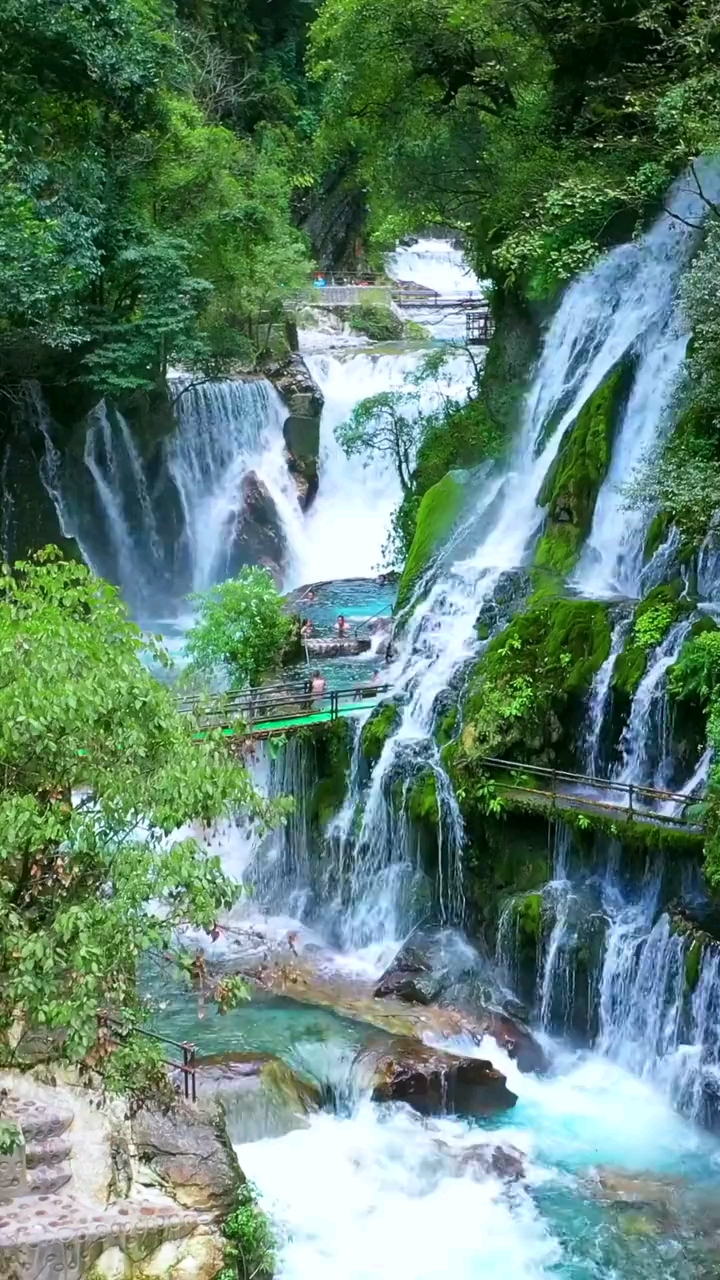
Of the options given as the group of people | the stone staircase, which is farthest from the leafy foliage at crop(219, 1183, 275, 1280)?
the group of people

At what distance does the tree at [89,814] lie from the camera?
6055 millimetres

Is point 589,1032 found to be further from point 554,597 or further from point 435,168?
point 435,168

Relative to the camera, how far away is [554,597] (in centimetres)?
1513

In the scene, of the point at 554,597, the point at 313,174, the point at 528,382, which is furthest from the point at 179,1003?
the point at 313,174

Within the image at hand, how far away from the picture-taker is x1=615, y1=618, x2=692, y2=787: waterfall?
41.8 feet

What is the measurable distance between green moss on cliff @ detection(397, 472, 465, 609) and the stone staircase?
1093cm

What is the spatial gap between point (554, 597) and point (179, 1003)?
6834mm

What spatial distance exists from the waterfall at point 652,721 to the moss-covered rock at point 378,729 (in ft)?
10.9

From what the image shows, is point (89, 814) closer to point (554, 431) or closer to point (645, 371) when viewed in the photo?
point (645, 371)

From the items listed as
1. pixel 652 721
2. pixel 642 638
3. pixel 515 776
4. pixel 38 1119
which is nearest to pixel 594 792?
pixel 515 776

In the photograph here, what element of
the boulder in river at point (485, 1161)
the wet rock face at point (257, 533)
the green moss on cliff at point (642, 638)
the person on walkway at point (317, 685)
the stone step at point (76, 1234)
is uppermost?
the wet rock face at point (257, 533)

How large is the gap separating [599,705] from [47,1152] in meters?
7.85

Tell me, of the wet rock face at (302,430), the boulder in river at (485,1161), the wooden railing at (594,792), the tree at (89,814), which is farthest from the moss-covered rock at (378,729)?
the wet rock face at (302,430)

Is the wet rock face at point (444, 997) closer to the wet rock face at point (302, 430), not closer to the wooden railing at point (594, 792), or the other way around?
the wooden railing at point (594, 792)
